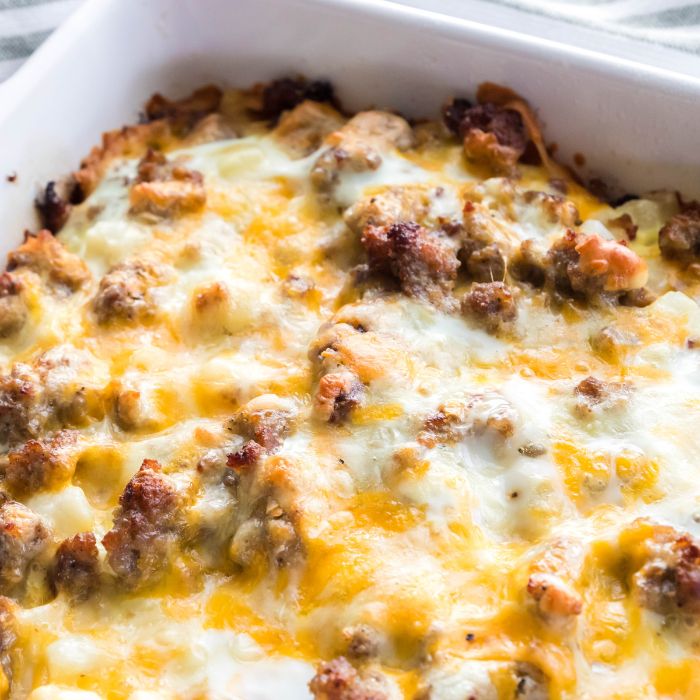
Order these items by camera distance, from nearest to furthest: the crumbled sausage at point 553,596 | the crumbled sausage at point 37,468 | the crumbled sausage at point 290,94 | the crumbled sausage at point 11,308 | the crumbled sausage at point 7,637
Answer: the crumbled sausage at point 553,596 → the crumbled sausage at point 7,637 → the crumbled sausage at point 37,468 → the crumbled sausage at point 11,308 → the crumbled sausage at point 290,94

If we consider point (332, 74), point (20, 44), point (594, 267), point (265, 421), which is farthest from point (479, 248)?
point (20, 44)

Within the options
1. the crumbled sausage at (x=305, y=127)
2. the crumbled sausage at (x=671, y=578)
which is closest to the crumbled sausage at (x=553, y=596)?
the crumbled sausage at (x=671, y=578)

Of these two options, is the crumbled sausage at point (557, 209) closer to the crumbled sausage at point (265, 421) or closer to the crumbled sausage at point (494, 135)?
the crumbled sausage at point (494, 135)

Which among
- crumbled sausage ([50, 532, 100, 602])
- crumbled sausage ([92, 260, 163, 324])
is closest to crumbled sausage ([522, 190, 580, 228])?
crumbled sausage ([92, 260, 163, 324])

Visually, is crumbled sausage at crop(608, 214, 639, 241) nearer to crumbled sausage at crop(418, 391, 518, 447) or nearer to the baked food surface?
the baked food surface

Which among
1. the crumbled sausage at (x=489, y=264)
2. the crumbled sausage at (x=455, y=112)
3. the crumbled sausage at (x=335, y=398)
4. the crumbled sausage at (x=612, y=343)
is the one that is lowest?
the crumbled sausage at (x=612, y=343)

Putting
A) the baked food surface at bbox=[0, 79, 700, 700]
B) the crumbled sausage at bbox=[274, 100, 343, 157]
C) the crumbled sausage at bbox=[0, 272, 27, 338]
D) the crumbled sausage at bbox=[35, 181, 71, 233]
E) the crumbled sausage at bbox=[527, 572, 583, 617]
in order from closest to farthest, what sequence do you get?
the crumbled sausage at bbox=[527, 572, 583, 617]
the baked food surface at bbox=[0, 79, 700, 700]
the crumbled sausage at bbox=[0, 272, 27, 338]
the crumbled sausage at bbox=[35, 181, 71, 233]
the crumbled sausage at bbox=[274, 100, 343, 157]

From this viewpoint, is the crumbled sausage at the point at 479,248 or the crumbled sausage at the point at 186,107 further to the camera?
the crumbled sausage at the point at 186,107
